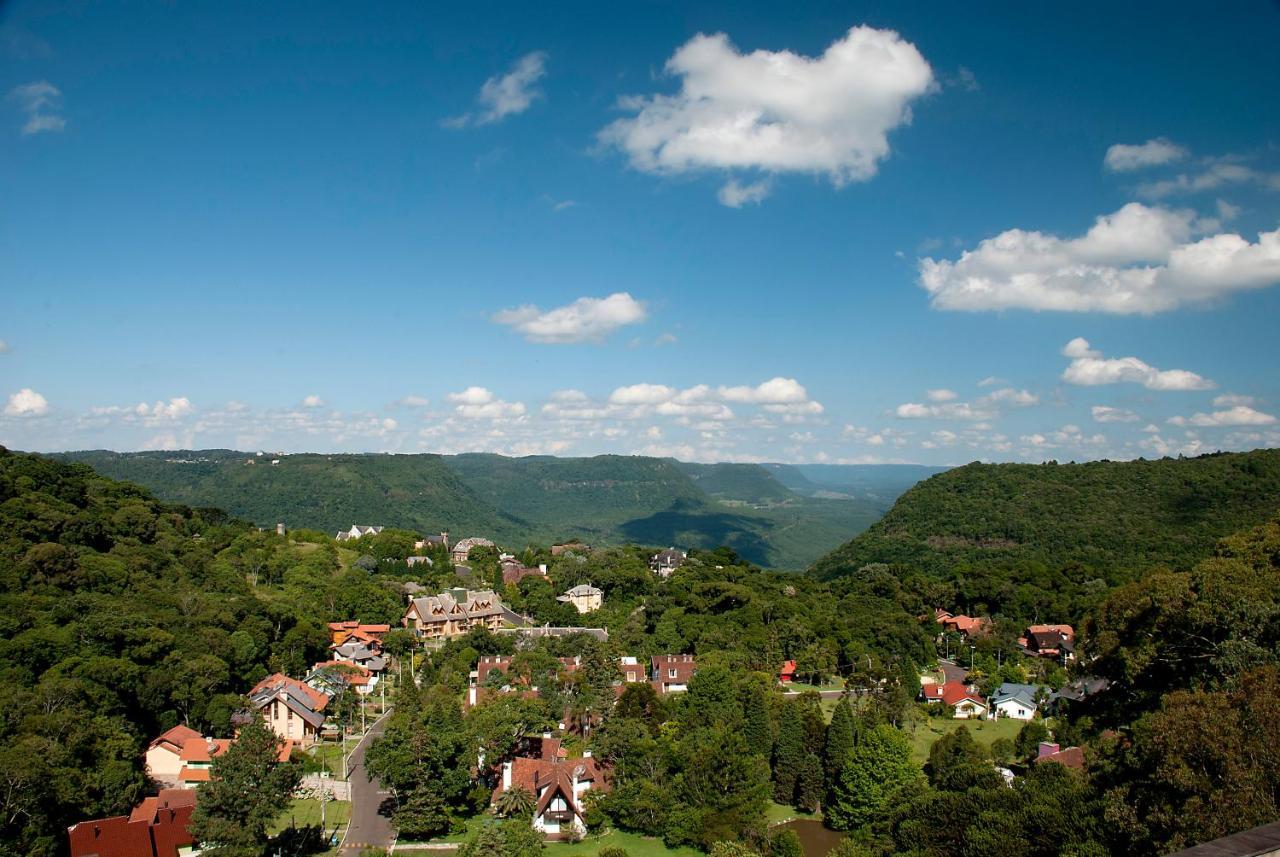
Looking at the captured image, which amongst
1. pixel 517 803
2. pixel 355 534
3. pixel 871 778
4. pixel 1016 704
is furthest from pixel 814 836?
pixel 355 534

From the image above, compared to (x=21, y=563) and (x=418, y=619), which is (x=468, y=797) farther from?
(x=418, y=619)

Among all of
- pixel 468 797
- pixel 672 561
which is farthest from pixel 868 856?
pixel 672 561

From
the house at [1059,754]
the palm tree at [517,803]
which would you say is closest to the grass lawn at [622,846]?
the palm tree at [517,803]

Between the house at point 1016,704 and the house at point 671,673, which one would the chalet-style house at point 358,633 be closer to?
the house at point 671,673

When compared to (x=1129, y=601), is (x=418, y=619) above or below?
below

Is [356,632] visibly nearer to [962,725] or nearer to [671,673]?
[671,673]

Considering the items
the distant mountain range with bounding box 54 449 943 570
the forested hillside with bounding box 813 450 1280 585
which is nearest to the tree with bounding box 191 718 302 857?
the forested hillside with bounding box 813 450 1280 585
